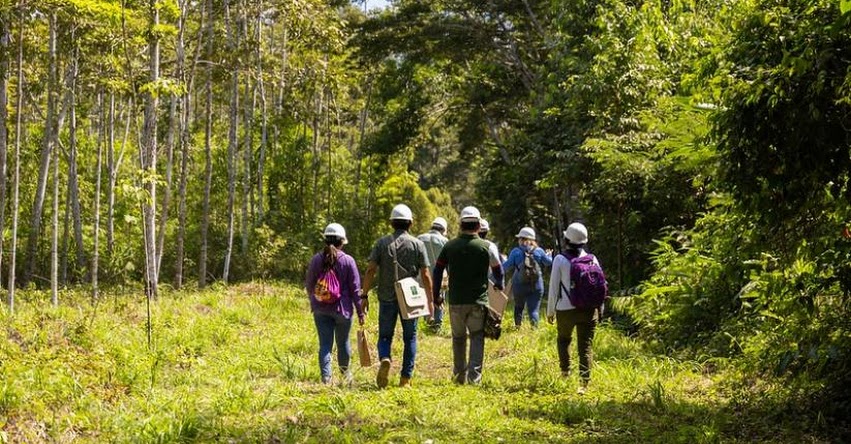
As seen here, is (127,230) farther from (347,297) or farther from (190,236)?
(347,297)

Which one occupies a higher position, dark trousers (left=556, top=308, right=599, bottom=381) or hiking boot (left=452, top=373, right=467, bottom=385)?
dark trousers (left=556, top=308, right=599, bottom=381)

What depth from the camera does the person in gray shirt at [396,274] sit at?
773 centimetres

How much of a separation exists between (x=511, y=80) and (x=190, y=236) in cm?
1291

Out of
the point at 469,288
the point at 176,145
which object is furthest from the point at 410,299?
the point at 176,145

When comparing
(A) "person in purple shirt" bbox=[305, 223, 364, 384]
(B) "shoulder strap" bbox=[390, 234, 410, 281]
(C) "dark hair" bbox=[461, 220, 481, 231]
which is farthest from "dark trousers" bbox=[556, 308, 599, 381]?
(A) "person in purple shirt" bbox=[305, 223, 364, 384]

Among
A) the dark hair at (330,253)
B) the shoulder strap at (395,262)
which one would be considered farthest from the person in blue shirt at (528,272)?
the dark hair at (330,253)

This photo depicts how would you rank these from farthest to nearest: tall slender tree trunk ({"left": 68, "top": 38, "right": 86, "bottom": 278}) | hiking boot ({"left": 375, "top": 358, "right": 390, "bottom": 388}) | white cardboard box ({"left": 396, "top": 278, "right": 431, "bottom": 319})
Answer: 1. tall slender tree trunk ({"left": 68, "top": 38, "right": 86, "bottom": 278})
2. white cardboard box ({"left": 396, "top": 278, "right": 431, "bottom": 319})
3. hiking boot ({"left": 375, "top": 358, "right": 390, "bottom": 388})

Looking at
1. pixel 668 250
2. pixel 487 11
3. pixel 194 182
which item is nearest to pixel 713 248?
pixel 668 250

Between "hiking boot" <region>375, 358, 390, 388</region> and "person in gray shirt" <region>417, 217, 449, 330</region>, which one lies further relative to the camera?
"person in gray shirt" <region>417, 217, 449, 330</region>

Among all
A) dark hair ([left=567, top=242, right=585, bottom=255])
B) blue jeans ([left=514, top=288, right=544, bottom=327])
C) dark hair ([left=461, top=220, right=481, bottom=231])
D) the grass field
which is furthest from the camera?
blue jeans ([left=514, top=288, right=544, bottom=327])

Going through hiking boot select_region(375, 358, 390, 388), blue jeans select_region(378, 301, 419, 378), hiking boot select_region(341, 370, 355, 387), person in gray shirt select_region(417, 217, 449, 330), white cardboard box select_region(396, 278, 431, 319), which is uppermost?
person in gray shirt select_region(417, 217, 449, 330)

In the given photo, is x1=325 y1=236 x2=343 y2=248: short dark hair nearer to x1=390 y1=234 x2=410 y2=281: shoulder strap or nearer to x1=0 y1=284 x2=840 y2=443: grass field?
x1=390 y1=234 x2=410 y2=281: shoulder strap

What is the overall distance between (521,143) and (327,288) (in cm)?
1525

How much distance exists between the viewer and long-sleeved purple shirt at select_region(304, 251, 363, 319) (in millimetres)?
7879
